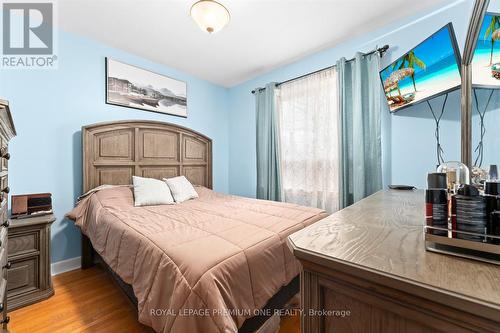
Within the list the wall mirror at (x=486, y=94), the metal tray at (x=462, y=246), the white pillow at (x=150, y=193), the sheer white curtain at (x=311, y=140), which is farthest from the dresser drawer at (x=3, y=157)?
the sheer white curtain at (x=311, y=140)

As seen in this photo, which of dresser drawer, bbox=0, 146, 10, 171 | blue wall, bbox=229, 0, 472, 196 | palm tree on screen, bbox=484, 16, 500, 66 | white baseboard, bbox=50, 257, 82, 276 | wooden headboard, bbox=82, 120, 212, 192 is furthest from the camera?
wooden headboard, bbox=82, 120, 212, 192

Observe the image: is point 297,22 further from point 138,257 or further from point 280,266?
point 138,257

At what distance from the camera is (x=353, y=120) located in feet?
7.92

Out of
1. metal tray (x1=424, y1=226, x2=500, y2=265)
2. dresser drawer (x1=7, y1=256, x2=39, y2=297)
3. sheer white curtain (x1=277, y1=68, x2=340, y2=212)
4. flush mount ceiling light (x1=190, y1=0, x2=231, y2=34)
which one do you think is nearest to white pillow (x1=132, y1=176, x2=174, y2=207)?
dresser drawer (x1=7, y1=256, x2=39, y2=297)

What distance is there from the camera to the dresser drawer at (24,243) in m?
1.70

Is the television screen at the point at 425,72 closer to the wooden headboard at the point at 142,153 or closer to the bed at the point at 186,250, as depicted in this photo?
Result: the bed at the point at 186,250

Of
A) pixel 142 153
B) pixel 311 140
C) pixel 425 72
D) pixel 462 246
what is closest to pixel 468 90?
pixel 462 246

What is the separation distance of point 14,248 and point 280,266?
2134 millimetres

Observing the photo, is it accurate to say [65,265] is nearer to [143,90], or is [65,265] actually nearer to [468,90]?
[143,90]

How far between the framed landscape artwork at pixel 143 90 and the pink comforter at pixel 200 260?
159cm

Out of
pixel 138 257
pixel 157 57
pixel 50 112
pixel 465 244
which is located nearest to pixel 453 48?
pixel 465 244

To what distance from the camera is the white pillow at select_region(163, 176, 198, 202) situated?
2615 millimetres

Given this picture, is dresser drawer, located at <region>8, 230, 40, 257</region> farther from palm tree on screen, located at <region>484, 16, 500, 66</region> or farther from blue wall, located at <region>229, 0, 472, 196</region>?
blue wall, located at <region>229, 0, 472, 196</region>

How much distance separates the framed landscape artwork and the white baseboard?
188 cm
